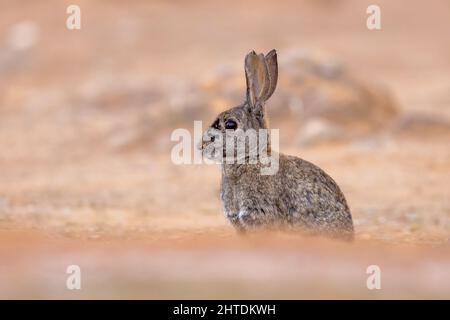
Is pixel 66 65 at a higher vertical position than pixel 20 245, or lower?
higher

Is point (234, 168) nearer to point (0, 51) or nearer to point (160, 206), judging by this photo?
point (160, 206)

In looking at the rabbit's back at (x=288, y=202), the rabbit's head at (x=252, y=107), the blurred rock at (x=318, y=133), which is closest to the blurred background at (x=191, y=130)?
the blurred rock at (x=318, y=133)

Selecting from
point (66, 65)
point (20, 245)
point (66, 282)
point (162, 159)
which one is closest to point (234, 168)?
point (20, 245)

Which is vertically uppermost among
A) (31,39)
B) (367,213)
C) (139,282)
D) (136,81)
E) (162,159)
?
(31,39)

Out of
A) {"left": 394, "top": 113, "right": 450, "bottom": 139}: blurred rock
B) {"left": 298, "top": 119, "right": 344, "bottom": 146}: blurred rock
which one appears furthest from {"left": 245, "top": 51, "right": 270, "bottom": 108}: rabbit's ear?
{"left": 394, "top": 113, "right": 450, "bottom": 139}: blurred rock

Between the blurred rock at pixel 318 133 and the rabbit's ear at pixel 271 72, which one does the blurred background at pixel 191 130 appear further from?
the rabbit's ear at pixel 271 72

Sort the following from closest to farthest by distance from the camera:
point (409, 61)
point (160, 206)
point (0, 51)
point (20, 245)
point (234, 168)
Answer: point (20, 245), point (234, 168), point (160, 206), point (0, 51), point (409, 61)

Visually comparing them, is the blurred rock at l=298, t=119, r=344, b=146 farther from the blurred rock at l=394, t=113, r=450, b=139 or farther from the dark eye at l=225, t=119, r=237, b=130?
the dark eye at l=225, t=119, r=237, b=130
